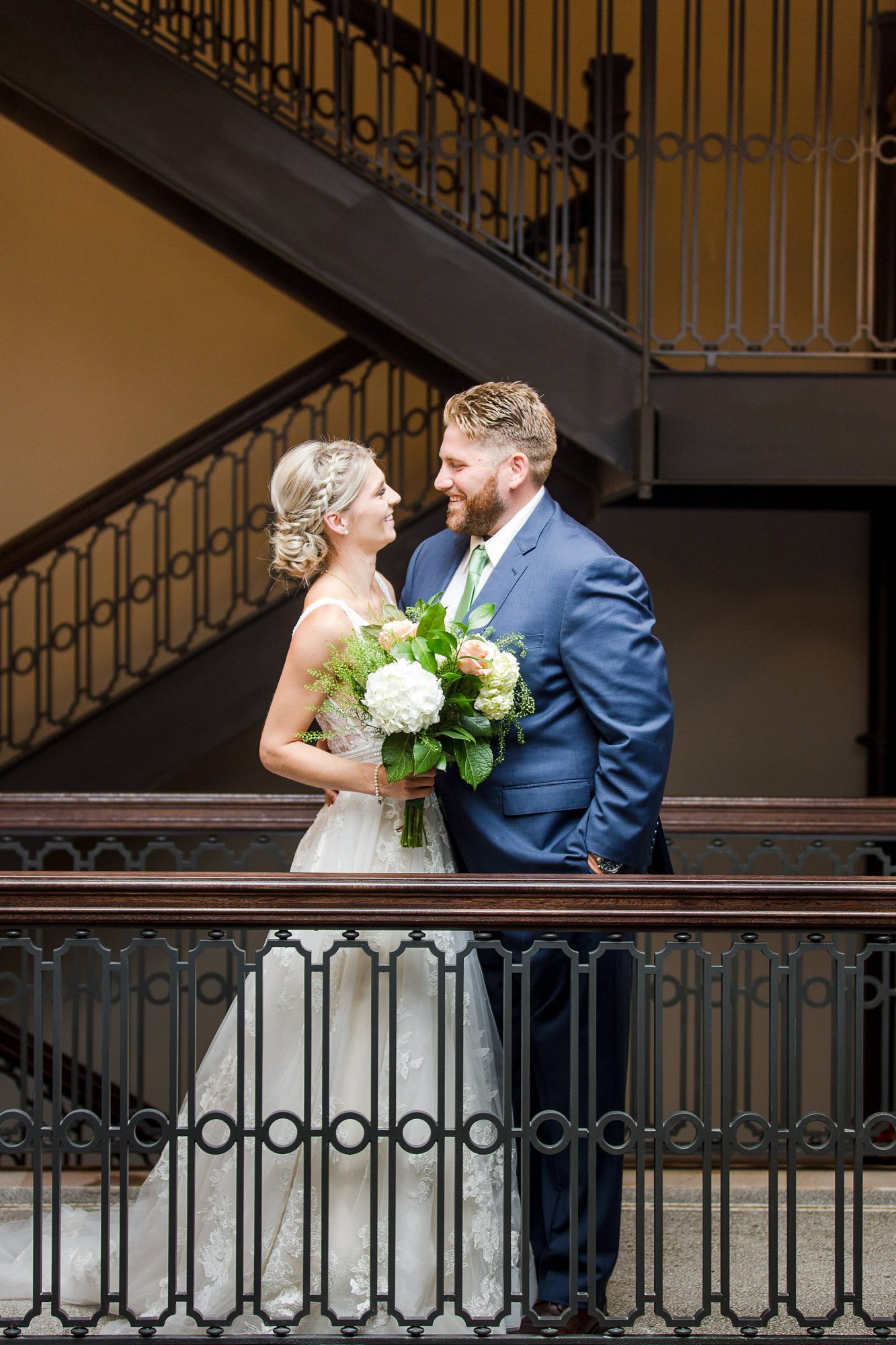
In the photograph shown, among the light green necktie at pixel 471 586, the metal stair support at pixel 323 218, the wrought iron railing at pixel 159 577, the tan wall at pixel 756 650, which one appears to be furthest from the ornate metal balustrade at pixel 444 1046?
the tan wall at pixel 756 650

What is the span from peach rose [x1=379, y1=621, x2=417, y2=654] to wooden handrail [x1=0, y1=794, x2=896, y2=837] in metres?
1.11

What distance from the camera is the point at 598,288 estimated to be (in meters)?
5.01

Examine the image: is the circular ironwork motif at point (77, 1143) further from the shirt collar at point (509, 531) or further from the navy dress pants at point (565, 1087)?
the shirt collar at point (509, 531)

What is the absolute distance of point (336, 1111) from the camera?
8.48 ft

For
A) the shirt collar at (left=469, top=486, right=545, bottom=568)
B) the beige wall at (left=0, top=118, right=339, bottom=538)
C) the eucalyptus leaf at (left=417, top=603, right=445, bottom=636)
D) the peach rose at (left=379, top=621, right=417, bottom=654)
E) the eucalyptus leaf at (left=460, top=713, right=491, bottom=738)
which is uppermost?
the beige wall at (left=0, top=118, right=339, bottom=538)

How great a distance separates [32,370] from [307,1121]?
21.9ft

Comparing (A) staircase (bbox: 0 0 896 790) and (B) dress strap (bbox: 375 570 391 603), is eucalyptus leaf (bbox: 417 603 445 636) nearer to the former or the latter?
(B) dress strap (bbox: 375 570 391 603)

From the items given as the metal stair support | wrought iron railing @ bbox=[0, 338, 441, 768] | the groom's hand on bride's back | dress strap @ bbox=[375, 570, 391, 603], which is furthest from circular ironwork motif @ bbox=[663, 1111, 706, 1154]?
wrought iron railing @ bbox=[0, 338, 441, 768]

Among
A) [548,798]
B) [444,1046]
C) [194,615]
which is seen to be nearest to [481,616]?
[548,798]

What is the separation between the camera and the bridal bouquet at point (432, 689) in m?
2.32

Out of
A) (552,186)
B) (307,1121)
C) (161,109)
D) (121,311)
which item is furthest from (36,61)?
(307,1121)

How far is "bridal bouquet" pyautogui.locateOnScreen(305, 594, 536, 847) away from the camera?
232cm

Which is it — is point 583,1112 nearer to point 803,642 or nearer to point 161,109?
point 161,109

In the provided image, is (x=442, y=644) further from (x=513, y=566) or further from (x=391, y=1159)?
(x=391, y=1159)
